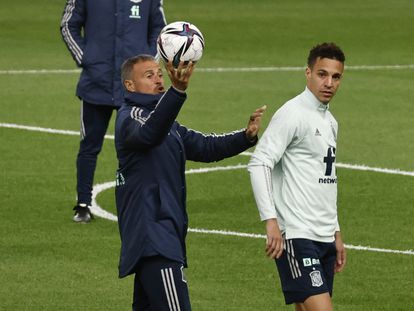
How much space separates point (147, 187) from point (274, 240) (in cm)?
87

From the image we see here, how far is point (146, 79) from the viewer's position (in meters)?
9.77

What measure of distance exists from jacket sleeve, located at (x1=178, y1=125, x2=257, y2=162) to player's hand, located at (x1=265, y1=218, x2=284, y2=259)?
53cm

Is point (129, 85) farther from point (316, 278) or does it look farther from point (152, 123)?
point (316, 278)

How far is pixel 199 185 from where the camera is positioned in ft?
57.2

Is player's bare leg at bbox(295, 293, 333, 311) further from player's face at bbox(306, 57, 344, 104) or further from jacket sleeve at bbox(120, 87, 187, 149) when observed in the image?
jacket sleeve at bbox(120, 87, 187, 149)

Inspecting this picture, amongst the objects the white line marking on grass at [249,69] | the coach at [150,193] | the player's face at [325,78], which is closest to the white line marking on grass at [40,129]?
the white line marking on grass at [249,69]

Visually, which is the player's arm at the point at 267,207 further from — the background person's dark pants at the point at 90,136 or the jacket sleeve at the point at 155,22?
the jacket sleeve at the point at 155,22

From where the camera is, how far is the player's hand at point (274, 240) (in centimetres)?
980

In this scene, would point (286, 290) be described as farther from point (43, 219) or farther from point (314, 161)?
point (43, 219)

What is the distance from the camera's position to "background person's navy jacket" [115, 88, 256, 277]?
375 inches

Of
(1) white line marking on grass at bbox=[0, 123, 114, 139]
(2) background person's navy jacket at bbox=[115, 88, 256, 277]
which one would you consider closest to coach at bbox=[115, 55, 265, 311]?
(2) background person's navy jacket at bbox=[115, 88, 256, 277]

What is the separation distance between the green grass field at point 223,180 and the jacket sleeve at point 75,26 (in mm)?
1655

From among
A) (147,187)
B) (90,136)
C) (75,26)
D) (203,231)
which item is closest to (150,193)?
(147,187)

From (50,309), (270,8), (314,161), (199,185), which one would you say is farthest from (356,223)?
(270,8)
